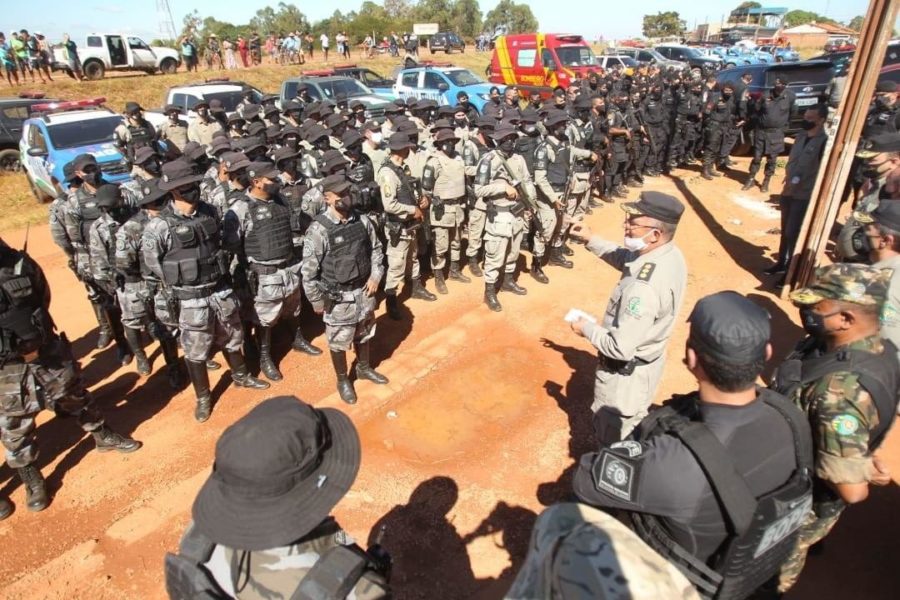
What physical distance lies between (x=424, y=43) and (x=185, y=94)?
105 ft

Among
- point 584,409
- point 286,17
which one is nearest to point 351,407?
point 584,409

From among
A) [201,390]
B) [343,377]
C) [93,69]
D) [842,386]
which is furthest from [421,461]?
[93,69]

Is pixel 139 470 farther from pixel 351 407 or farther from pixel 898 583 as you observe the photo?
pixel 898 583

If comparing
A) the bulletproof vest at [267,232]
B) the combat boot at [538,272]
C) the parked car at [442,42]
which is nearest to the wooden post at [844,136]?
the combat boot at [538,272]

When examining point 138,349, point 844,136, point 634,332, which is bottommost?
point 138,349

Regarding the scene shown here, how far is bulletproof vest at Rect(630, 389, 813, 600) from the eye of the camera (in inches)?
61.2

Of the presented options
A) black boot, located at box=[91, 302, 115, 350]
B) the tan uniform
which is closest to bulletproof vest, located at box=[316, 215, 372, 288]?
the tan uniform

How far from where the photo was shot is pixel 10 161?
12.1m

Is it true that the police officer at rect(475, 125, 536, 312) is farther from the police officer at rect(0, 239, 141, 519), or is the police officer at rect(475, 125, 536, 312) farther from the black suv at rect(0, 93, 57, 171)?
the black suv at rect(0, 93, 57, 171)

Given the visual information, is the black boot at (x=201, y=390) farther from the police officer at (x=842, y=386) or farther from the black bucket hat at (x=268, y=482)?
the police officer at (x=842, y=386)

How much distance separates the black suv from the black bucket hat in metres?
14.6

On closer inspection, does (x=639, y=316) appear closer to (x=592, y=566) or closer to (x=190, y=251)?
(x=592, y=566)

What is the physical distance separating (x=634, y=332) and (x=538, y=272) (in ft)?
14.5

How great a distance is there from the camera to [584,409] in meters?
4.67
